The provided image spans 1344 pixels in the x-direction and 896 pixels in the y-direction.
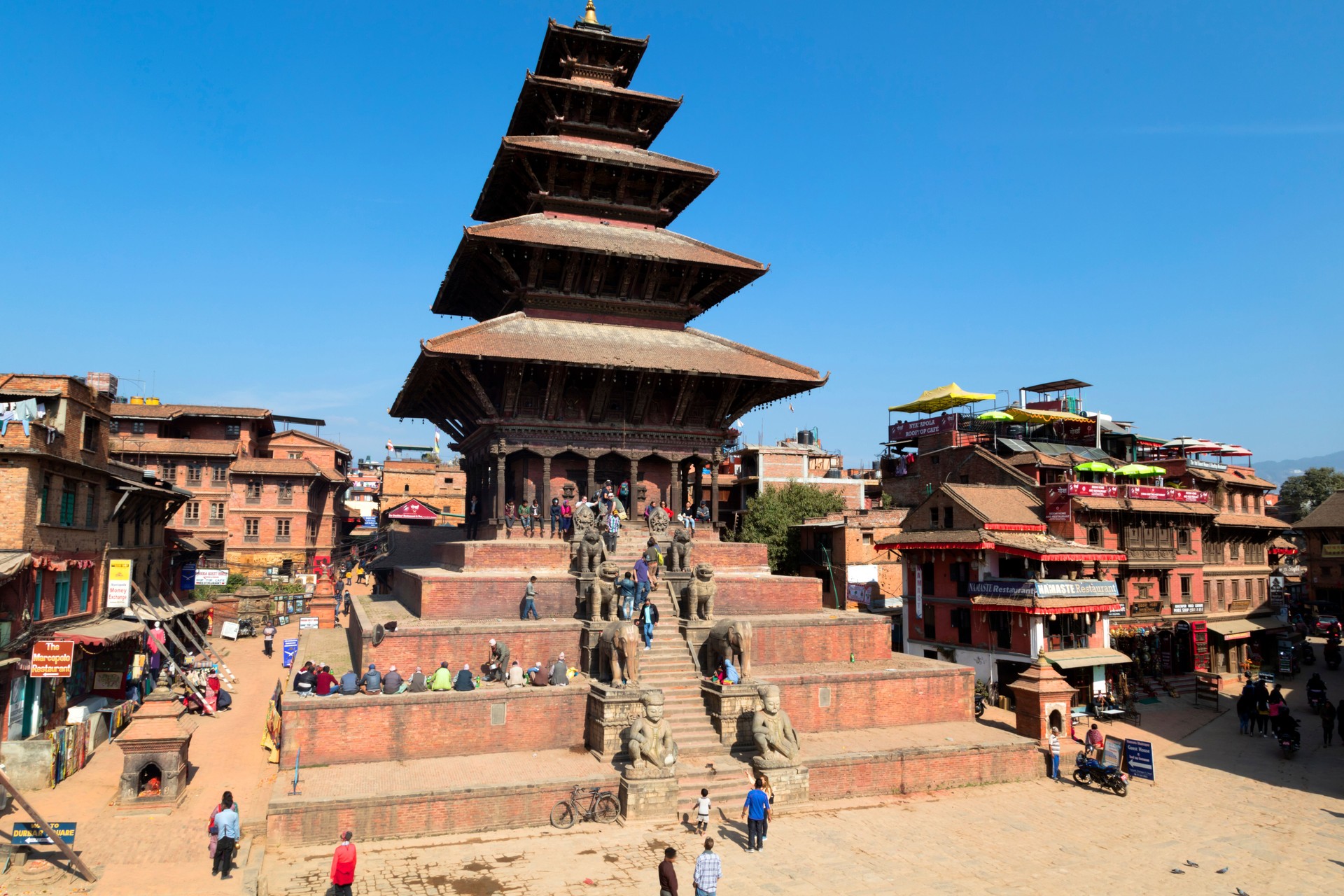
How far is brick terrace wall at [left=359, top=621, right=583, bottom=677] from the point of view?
66.3ft

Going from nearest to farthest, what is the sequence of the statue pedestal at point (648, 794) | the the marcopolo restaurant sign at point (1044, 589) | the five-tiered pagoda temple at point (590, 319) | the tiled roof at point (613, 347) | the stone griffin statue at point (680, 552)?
the statue pedestal at point (648, 794) < the stone griffin statue at point (680, 552) < the tiled roof at point (613, 347) < the five-tiered pagoda temple at point (590, 319) < the the marcopolo restaurant sign at point (1044, 589)

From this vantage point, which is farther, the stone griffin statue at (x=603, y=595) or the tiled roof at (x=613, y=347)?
the tiled roof at (x=613, y=347)

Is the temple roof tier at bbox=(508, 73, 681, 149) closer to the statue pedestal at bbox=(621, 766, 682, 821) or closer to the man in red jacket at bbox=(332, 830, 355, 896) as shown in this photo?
the statue pedestal at bbox=(621, 766, 682, 821)

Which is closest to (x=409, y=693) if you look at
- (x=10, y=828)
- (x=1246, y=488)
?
(x=10, y=828)

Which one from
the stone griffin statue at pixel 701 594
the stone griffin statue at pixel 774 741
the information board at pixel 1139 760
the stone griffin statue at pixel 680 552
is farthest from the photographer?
the stone griffin statue at pixel 680 552

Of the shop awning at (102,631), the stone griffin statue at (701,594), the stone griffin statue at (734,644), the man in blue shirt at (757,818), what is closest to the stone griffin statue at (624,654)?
the stone griffin statue at (734,644)

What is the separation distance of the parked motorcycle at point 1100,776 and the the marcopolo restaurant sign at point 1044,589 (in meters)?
11.8

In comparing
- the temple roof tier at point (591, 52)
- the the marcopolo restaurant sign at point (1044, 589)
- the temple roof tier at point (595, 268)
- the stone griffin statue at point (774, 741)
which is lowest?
the stone griffin statue at point (774, 741)

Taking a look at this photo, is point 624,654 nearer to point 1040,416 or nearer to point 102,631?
point 102,631

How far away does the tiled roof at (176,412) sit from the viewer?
2336 inches

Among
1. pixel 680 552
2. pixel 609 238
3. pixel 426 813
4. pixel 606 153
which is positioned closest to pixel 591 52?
pixel 606 153

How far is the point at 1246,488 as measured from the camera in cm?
5181

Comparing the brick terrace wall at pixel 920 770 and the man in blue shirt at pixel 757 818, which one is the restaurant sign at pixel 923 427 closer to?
the brick terrace wall at pixel 920 770

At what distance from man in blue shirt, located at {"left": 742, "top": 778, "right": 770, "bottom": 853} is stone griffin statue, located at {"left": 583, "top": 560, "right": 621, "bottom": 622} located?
7469 mm
